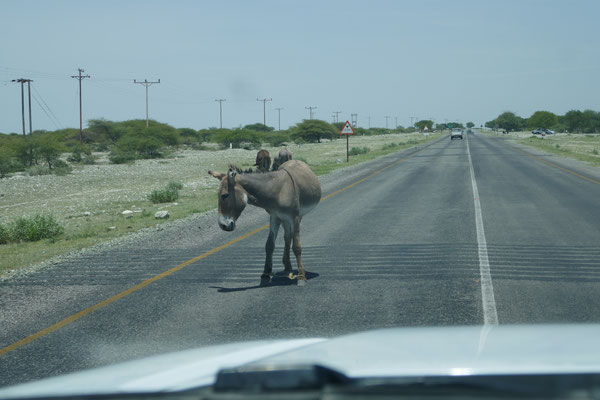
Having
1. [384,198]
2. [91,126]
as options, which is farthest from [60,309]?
[91,126]

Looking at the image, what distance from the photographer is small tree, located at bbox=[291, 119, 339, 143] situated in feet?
393

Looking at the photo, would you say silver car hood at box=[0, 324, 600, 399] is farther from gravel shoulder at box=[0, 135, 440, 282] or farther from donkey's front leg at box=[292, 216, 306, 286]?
gravel shoulder at box=[0, 135, 440, 282]

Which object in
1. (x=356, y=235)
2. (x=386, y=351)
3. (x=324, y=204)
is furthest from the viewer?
(x=324, y=204)

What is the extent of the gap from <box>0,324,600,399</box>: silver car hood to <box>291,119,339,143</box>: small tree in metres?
117

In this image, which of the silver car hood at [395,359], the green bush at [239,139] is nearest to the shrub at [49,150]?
the green bush at [239,139]

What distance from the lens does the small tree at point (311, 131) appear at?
393 feet

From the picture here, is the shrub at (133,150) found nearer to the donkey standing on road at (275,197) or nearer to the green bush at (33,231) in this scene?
→ the green bush at (33,231)

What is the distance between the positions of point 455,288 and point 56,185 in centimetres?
3154

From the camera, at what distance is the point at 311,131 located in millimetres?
119688

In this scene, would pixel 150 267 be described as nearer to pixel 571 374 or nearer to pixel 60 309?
pixel 60 309

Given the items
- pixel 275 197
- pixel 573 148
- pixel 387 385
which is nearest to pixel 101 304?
pixel 275 197

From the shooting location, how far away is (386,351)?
2.21 m

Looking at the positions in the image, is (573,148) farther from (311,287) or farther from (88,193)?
(311,287)

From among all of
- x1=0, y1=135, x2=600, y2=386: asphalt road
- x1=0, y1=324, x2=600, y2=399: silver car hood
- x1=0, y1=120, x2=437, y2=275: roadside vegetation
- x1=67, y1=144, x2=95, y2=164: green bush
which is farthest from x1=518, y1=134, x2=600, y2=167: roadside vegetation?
x1=67, y1=144, x2=95, y2=164: green bush
